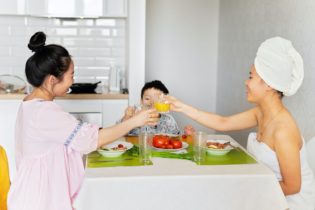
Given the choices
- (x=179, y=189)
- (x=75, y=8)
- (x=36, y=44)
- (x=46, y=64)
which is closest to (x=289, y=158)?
(x=179, y=189)

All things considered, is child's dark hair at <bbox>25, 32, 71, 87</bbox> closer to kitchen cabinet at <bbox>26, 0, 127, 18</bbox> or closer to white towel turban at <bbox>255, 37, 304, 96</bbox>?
white towel turban at <bbox>255, 37, 304, 96</bbox>

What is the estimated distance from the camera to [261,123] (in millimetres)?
1983

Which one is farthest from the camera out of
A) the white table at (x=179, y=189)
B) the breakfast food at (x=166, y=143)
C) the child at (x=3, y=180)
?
the breakfast food at (x=166, y=143)

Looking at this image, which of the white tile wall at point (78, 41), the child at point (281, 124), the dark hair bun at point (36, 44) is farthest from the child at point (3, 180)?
the white tile wall at point (78, 41)

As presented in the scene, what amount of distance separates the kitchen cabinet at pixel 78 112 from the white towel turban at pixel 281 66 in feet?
5.75

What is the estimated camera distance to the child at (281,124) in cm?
169

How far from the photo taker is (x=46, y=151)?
70.4 inches

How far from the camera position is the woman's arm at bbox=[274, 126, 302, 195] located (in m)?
1.66

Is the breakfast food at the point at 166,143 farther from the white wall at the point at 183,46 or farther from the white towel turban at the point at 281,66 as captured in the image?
the white wall at the point at 183,46

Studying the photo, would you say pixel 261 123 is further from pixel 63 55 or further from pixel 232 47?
pixel 232 47

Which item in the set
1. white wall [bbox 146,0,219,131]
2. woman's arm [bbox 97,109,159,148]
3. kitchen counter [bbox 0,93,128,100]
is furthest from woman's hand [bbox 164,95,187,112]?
white wall [bbox 146,0,219,131]

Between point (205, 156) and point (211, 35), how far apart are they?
2391 millimetres

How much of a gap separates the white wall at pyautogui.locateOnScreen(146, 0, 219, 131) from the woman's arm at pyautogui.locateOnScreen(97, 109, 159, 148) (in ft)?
6.95

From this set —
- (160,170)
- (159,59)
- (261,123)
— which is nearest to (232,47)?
(159,59)
